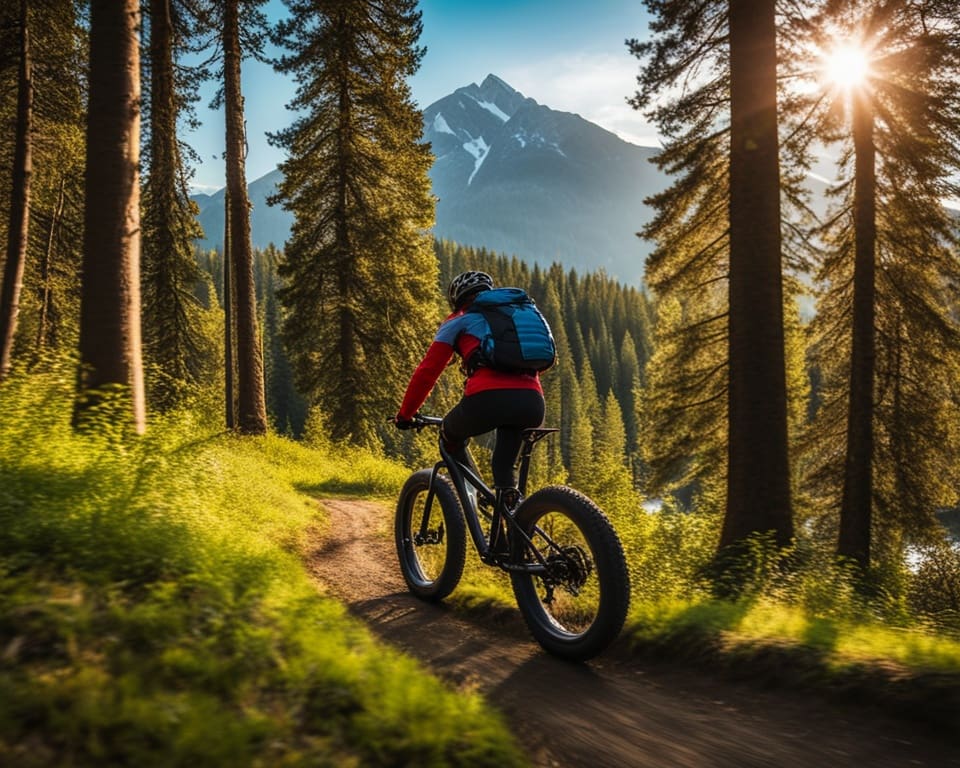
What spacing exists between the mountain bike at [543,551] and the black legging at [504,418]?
0.27 feet

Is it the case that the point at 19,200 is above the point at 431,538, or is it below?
above

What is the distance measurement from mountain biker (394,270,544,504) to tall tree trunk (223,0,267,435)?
34.5ft

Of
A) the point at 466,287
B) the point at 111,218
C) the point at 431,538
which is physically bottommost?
the point at 431,538

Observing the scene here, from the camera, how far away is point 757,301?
23.4 ft

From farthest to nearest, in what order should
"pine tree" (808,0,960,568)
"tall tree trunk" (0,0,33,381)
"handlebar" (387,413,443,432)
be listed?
"tall tree trunk" (0,0,33,381) < "pine tree" (808,0,960,568) < "handlebar" (387,413,443,432)

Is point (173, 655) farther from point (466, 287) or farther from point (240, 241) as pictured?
point (240, 241)

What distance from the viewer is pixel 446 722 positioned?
7.41 feet

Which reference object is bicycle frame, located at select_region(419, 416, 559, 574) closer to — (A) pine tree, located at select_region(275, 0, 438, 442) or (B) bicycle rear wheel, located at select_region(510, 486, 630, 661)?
(B) bicycle rear wheel, located at select_region(510, 486, 630, 661)

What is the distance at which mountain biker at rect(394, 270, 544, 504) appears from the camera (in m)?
4.28

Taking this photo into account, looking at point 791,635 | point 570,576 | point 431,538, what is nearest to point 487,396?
point 570,576

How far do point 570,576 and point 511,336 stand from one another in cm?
165

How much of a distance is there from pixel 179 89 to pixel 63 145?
3.81m

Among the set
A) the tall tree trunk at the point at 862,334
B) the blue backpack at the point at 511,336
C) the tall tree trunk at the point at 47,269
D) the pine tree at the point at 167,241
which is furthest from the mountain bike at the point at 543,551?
the tall tree trunk at the point at 47,269

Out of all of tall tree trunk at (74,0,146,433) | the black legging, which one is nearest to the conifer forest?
tall tree trunk at (74,0,146,433)
